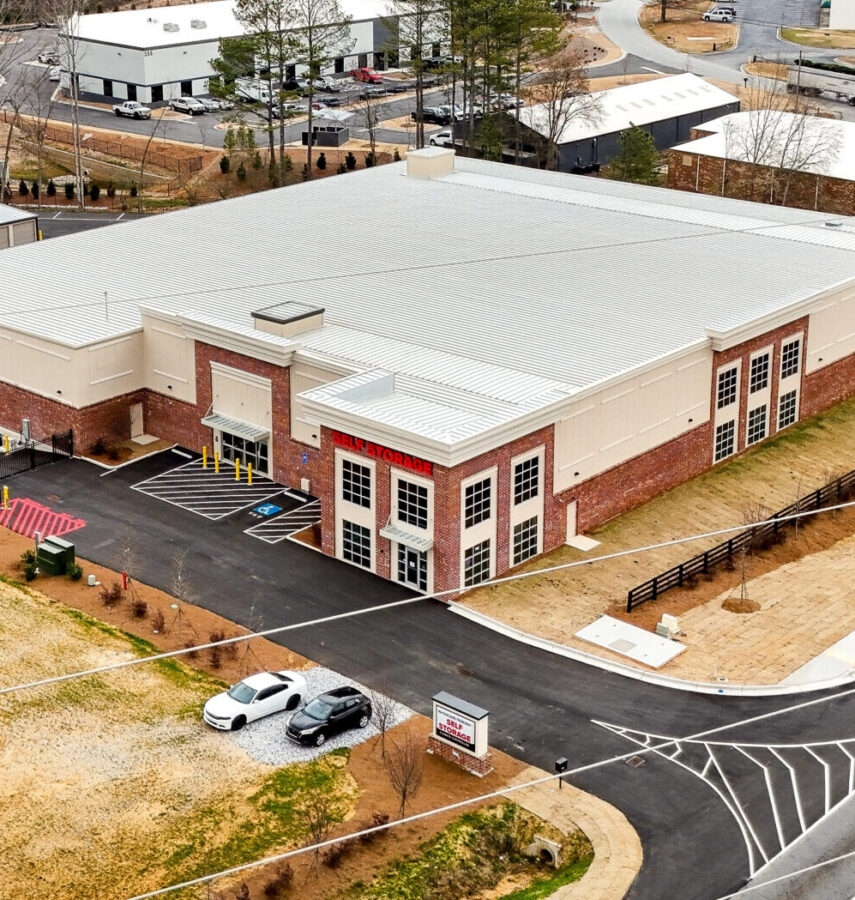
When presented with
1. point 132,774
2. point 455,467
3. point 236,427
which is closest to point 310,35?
point 236,427

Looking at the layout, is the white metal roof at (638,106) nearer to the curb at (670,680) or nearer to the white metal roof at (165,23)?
the white metal roof at (165,23)

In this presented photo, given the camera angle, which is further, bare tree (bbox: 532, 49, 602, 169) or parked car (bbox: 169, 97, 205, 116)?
parked car (bbox: 169, 97, 205, 116)

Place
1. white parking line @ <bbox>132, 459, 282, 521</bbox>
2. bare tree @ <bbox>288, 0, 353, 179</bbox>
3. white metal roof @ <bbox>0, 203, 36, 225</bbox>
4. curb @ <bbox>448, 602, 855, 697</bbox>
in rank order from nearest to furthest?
curb @ <bbox>448, 602, 855, 697</bbox>, white parking line @ <bbox>132, 459, 282, 521</bbox>, white metal roof @ <bbox>0, 203, 36, 225</bbox>, bare tree @ <bbox>288, 0, 353, 179</bbox>

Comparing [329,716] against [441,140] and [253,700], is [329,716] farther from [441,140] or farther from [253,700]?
[441,140]

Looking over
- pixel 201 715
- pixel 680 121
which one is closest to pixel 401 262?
pixel 201 715

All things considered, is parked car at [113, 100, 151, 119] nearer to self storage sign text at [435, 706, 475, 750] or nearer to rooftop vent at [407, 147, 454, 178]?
rooftop vent at [407, 147, 454, 178]

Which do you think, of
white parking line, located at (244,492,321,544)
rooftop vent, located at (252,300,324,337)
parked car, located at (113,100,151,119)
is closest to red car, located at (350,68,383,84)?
parked car, located at (113,100,151,119)
